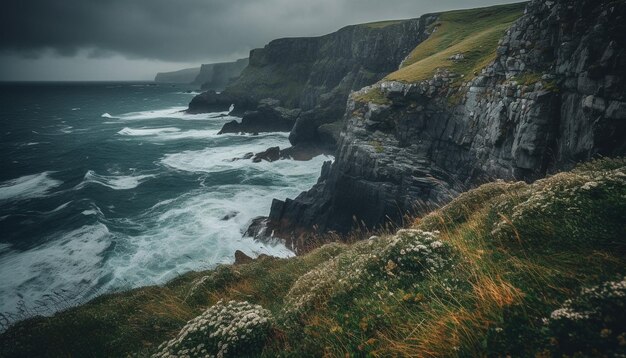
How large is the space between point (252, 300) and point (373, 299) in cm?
476

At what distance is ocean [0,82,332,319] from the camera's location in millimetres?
27328

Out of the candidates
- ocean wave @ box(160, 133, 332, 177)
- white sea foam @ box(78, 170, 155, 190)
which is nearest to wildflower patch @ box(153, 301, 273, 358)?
ocean wave @ box(160, 133, 332, 177)

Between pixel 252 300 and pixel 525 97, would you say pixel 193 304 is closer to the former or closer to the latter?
pixel 252 300

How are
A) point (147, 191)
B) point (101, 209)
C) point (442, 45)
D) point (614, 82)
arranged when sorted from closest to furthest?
point (614, 82) < point (101, 209) < point (147, 191) < point (442, 45)

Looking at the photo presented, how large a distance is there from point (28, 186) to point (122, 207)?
2091cm

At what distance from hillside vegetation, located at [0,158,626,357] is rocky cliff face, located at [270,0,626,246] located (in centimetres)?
363

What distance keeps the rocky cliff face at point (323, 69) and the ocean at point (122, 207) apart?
1251cm

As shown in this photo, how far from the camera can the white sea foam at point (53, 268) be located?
82.6 feet

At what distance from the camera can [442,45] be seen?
51625 mm

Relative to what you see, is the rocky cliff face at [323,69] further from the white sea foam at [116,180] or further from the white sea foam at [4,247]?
the white sea foam at [4,247]

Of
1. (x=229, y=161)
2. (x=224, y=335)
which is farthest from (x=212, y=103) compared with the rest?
(x=224, y=335)

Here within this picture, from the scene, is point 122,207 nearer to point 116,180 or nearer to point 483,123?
point 116,180

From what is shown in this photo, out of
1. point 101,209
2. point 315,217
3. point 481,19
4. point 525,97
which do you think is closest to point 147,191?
point 101,209

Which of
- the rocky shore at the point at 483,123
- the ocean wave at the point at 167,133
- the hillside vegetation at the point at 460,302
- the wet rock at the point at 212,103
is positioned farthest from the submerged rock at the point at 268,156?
the wet rock at the point at 212,103
